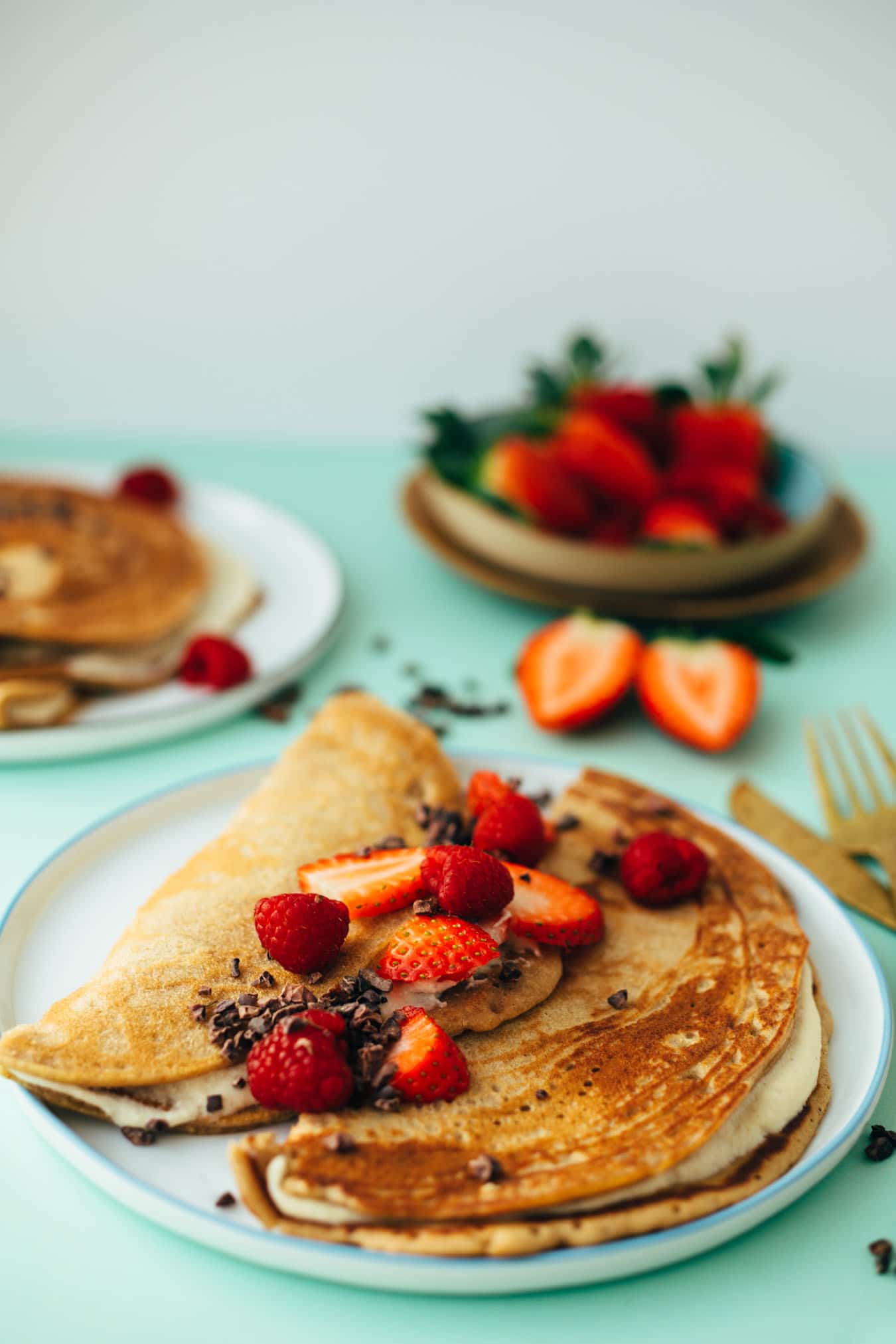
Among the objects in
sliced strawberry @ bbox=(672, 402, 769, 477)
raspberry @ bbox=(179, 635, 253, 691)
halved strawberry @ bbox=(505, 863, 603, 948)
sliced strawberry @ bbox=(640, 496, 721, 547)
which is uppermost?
sliced strawberry @ bbox=(672, 402, 769, 477)

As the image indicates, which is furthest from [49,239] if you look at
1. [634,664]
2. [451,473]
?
[634,664]

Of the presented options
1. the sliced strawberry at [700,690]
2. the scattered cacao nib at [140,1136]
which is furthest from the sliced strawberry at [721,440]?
the scattered cacao nib at [140,1136]

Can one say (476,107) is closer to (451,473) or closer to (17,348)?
(451,473)

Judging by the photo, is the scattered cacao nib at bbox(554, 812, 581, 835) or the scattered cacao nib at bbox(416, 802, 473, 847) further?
the scattered cacao nib at bbox(554, 812, 581, 835)

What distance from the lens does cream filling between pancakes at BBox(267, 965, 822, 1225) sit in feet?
4.05

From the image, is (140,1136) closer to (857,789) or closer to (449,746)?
(449,746)

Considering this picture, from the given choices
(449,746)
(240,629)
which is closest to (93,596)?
(240,629)

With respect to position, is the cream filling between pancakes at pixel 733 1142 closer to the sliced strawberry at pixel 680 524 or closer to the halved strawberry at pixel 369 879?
the halved strawberry at pixel 369 879

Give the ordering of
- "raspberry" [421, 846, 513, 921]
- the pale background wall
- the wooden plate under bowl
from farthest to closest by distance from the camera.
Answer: the pale background wall, the wooden plate under bowl, "raspberry" [421, 846, 513, 921]

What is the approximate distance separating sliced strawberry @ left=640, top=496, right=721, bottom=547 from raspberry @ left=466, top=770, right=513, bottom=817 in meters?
0.98

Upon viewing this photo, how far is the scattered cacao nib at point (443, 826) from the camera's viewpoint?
1.80m

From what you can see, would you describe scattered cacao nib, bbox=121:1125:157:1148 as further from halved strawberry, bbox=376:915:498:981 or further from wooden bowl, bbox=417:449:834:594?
wooden bowl, bbox=417:449:834:594

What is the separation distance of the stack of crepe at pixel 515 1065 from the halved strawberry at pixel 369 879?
3cm

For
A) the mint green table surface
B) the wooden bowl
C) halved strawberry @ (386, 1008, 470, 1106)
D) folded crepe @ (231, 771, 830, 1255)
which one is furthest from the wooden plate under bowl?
halved strawberry @ (386, 1008, 470, 1106)
